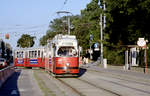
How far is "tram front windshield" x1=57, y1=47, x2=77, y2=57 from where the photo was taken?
86.6ft

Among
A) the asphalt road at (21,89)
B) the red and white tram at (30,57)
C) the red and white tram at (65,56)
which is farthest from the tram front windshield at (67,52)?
the red and white tram at (30,57)

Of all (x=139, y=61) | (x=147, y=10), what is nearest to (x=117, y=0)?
(x=147, y=10)

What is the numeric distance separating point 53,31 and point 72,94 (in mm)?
100011

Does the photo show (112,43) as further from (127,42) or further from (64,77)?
(64,77)

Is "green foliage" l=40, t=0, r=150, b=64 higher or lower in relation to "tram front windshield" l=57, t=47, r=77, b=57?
higher

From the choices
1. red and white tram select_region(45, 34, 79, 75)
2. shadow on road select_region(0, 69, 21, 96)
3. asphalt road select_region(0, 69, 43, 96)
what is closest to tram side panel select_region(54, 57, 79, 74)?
red and white tram select_region(45, 34, 79, 75)

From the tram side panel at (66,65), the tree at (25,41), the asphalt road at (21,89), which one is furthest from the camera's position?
the tree at (25,41)

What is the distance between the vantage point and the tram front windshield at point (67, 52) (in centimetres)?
2639

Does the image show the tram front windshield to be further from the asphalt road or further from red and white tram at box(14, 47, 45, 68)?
red and white tram at box(14, 47, 45, 68)

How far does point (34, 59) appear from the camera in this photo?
44.3 m

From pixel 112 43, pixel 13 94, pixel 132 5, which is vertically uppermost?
pixel 132 5

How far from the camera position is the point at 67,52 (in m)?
26.7

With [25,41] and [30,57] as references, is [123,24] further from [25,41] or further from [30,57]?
[25,41]

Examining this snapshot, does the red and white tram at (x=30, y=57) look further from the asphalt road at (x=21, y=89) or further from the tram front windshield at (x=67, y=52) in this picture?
the asphalt road at (x=21, y=89)
